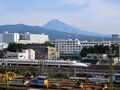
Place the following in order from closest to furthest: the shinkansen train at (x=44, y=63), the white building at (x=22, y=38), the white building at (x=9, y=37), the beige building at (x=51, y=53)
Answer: the shinkansen train at (x=44, y=63) → the beige building at (x=51, y=53) → the white building at (x=22, y=38) → the white building at (x=9, y=37)

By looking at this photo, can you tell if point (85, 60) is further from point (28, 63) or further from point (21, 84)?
point (21, 84)

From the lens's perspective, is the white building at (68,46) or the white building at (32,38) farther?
the white building at (32,38)

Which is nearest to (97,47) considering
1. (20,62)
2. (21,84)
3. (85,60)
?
(85,60)

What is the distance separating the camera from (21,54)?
50.5m

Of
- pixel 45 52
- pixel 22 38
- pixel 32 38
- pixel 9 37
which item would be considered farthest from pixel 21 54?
pixel 9 37

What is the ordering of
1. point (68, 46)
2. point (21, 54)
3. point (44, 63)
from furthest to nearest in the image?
point (68, 46)
point (21, 54)
point (44, 63)

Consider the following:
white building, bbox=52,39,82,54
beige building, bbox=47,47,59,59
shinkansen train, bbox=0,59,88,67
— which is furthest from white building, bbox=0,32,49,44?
shinkansen train, bbox=0,59,88,67

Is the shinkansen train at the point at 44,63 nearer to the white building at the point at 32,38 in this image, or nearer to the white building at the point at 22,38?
the white building at the point at 32,38

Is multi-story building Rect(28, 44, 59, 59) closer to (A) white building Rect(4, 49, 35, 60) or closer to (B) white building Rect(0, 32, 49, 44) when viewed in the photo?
(A) white building Rect(4, 49, 35, 60)

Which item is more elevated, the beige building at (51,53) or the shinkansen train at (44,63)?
the beige building at (51,53)

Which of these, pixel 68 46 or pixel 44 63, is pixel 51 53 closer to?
pixel 44 63

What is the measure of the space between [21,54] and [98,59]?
11.0 meters

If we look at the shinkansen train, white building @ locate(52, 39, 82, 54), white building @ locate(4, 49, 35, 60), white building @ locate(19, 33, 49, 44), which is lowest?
the shinkansen train

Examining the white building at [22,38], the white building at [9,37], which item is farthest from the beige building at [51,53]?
the white building at [9,37]
